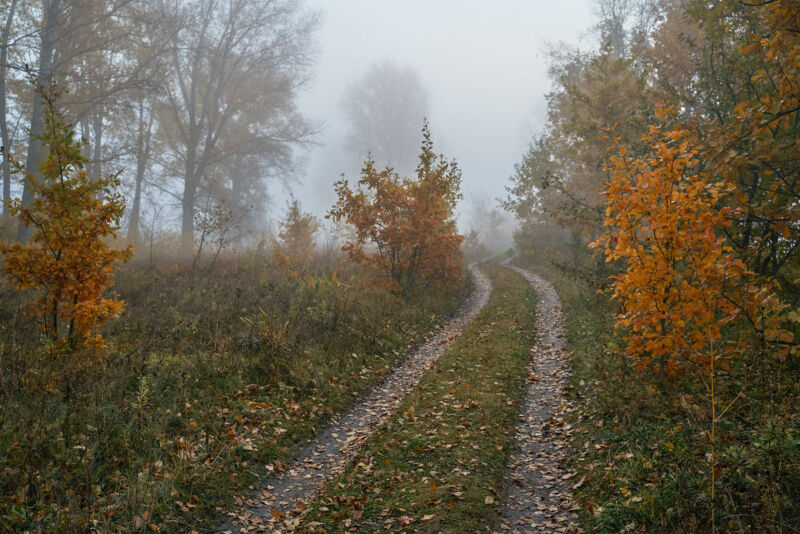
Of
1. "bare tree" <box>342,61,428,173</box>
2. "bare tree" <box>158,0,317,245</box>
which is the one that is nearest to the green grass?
"bare tree" <box>158,0,317,245</box>

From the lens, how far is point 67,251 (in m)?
7.67

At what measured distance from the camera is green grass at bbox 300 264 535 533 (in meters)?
5.00

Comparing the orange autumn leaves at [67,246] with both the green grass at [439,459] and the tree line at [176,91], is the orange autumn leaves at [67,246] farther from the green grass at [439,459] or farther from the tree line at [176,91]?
the tree line at [176,91]

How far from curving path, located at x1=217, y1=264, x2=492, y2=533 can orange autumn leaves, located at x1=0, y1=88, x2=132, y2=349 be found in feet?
15.5

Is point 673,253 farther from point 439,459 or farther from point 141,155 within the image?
point 141,155

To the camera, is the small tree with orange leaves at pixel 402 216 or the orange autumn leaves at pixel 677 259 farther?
the small tree with orange leaves at pixel 402 216

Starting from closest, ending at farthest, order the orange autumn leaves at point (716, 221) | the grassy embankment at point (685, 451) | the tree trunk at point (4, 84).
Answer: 1. the grassy embankment at point (685, 451)
2. the orange autumn leaves at point (716, 221)
3. the tree trunk at point (4, 84)

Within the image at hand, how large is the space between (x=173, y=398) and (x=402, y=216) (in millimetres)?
10872

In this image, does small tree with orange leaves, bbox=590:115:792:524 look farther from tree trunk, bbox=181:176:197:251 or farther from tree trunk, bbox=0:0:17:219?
tree trunk, bbox=181:176:197:251

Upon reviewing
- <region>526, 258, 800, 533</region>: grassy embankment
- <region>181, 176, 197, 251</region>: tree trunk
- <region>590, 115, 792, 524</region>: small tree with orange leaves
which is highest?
<region>181, 176, 197, 251</region>: tree trunk

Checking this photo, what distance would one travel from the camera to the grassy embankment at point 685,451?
403 centimetres

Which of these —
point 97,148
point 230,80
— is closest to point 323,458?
point 97,148

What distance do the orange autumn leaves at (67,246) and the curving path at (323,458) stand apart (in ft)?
15.5

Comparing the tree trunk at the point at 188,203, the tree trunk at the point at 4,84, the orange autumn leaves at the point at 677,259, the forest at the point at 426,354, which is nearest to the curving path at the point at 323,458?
the forest at the point at 426,354
